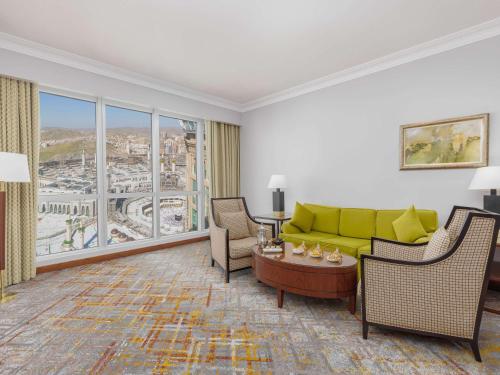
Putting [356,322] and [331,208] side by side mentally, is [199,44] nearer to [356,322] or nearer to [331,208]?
[331,208]

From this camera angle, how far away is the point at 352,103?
4.41 m

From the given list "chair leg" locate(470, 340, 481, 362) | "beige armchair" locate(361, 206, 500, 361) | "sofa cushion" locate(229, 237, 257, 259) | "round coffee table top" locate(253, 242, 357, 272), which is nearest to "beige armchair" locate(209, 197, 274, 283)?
"sofa cushion" locate(229, 237, 257, 259)

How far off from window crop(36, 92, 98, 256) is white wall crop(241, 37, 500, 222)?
315 centimetres

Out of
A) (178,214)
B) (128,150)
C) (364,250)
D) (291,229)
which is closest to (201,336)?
(364,250)

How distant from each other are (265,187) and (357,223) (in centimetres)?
230

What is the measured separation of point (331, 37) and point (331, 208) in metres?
2.42

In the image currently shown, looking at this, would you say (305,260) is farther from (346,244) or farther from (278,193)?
(278,193)

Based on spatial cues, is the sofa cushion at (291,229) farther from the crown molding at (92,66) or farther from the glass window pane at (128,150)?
the crown molding at (92,66)

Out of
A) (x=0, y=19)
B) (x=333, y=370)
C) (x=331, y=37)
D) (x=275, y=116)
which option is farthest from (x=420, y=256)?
(x=0, y=19)

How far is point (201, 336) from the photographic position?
2.22 metres

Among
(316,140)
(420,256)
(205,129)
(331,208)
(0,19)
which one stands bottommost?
(420,256)

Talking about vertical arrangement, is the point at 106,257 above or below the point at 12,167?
below

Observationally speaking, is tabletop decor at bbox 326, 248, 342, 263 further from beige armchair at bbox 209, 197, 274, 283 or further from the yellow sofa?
beige armchair at bbox 209, 197, 274, 283

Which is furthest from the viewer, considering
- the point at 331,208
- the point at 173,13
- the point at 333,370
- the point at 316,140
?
the point at 316,140
